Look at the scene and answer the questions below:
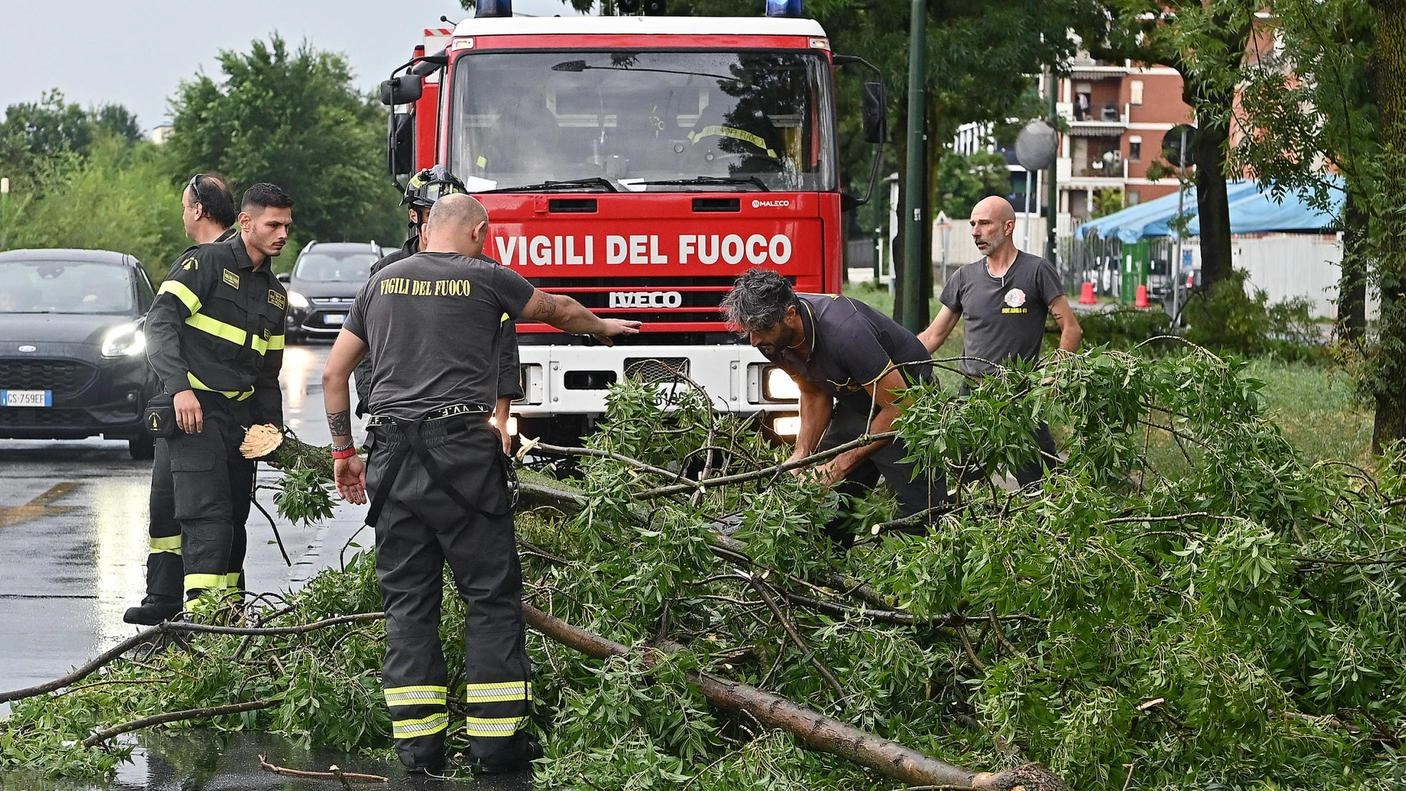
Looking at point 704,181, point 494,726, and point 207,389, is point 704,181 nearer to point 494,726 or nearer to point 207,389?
point 207,389

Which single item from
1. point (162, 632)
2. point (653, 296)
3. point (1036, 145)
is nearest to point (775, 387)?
point (653, 296)

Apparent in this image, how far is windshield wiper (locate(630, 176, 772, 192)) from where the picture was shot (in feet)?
36.4

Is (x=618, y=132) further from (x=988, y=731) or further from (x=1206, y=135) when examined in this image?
(x=1206, y=135)

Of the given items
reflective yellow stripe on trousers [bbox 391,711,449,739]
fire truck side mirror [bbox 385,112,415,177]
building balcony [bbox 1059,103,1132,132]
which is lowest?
reflective yellow stripe on trousers [bbox 391,711,449,739]

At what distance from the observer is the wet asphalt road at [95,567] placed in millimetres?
6328

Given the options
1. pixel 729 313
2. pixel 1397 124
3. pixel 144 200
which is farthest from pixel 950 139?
pixel 729 313

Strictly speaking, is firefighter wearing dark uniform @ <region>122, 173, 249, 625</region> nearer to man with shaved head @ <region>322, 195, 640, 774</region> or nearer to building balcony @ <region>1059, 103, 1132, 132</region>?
man with shaved head @ <region>322, 195, 640, 774</region>

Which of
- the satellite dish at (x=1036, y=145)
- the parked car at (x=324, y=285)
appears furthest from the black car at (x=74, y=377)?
the parked car at (x=324, y=285)

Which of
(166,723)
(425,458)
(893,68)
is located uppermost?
(893,68)

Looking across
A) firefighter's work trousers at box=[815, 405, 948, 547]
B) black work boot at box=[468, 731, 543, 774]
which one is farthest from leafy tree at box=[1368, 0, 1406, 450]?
black work boot at box=[468, 731, 543, 774]

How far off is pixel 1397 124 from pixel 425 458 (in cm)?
749

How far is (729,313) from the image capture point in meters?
6.68

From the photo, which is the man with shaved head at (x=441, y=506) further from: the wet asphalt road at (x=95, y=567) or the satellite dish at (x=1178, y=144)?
the satellite dish at (x=1178, y=144)

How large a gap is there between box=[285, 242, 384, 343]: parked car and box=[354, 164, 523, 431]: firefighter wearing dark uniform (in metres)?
20.2
